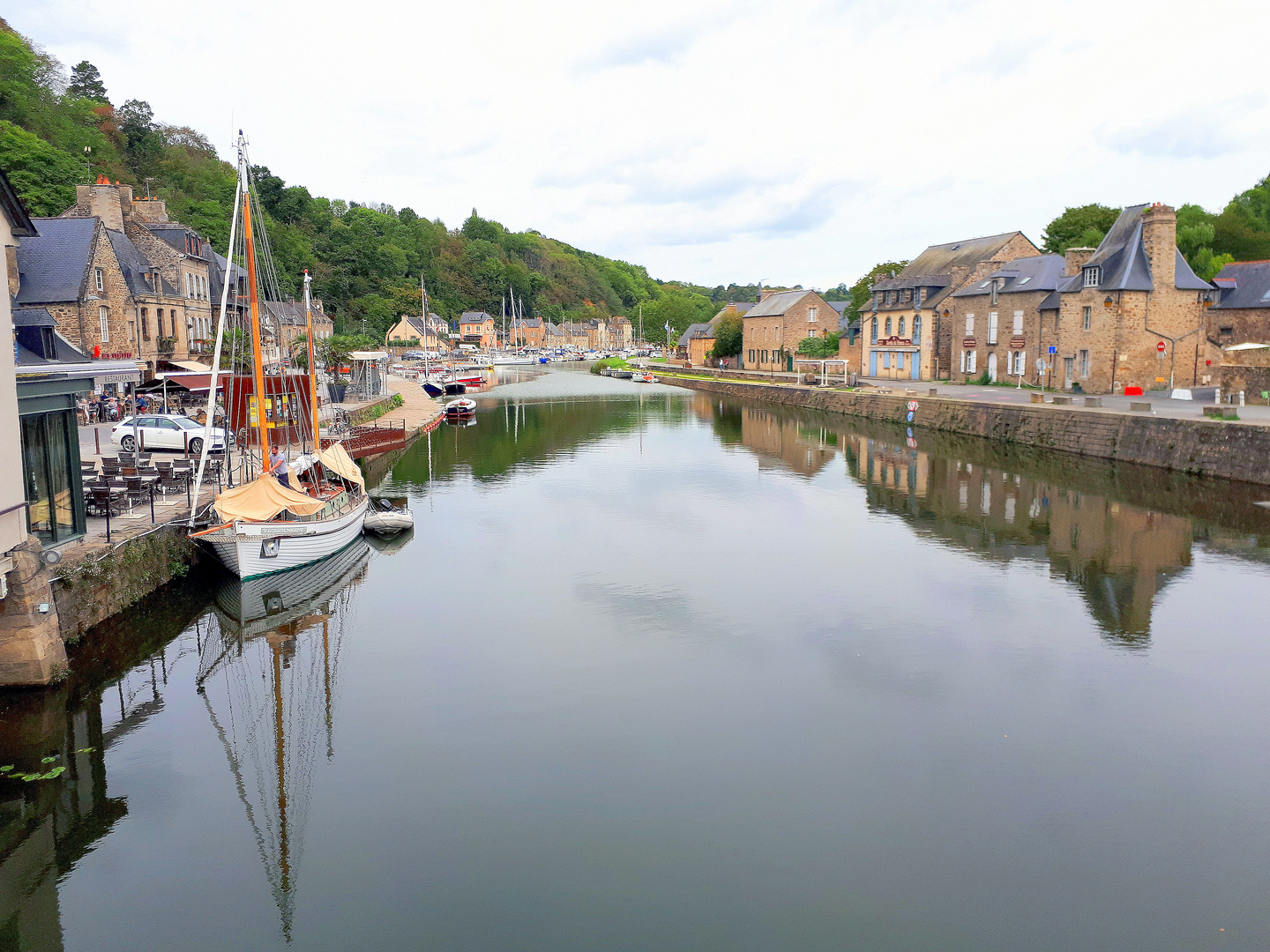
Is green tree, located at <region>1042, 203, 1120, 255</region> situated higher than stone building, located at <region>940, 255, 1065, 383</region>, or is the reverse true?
green tree, located at <region>1042, 203, 1120, 255</region>

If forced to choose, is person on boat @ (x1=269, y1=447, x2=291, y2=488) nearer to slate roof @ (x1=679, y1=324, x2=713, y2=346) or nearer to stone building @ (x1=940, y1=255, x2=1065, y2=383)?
stone building @ (x1=940, y1=255, x2=1065, y2=383)

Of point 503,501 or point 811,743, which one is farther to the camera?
point 503,501

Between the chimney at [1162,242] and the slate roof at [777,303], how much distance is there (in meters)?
43.5

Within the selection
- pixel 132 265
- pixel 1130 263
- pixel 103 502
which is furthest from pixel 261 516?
pixel 1130 263

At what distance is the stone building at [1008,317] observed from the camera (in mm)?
49406

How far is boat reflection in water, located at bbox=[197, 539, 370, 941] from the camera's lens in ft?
34.2

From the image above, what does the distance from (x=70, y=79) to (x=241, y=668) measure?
96672 millimetres

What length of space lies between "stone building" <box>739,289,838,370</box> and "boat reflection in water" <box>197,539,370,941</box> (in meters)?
68.4

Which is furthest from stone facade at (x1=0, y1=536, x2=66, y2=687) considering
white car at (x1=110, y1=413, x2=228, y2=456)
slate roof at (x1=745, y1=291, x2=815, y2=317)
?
slate roof at (x1=745, y1=291, x2=815, y2=317)

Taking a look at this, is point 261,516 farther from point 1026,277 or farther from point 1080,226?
point 1080,226

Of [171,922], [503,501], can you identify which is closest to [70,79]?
[503,501]

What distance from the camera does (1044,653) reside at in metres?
15.5

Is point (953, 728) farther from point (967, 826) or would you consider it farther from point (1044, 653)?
point (1044, 653)

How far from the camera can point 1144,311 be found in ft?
135
